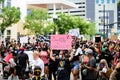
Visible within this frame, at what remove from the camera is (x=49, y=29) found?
246 ft

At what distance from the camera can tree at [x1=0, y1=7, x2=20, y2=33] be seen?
60250 mm

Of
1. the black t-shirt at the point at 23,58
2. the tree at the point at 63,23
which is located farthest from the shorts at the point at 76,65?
the tree at the point at 63,23

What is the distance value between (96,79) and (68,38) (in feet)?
9.10

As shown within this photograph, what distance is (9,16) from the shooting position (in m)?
60.6

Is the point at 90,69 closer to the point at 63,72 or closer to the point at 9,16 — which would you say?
the point at 63,72

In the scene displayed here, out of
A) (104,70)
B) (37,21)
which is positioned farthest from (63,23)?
(104,70)

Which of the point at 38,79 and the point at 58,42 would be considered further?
the point at 58,42

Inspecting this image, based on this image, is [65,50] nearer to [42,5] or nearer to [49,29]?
[49,29]

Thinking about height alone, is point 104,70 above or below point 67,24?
below

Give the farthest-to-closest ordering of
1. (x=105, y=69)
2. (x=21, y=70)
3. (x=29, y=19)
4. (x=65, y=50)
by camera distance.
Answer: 1. (x=29, y=19)
2. (x=21, y=70)
3. (x=65, y=50)
4. (x=105, y=69)

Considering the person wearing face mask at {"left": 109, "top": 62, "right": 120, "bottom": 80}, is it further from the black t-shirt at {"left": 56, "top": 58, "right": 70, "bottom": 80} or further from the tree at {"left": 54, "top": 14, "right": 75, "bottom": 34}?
the tree at {"left": 54, "top": 14, "right": 75, "bottom": 34}

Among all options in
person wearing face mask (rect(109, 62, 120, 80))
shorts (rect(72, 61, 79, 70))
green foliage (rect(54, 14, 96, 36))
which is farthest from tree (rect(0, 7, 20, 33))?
person wearing face mask (rect(109, 62, 120, 80))

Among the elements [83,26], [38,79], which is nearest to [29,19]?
[83,26]

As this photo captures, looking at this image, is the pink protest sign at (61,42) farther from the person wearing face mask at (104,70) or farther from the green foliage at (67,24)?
the green foliage at (67,24)
